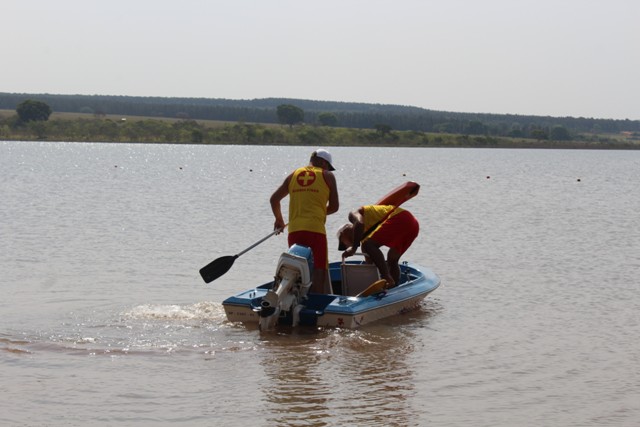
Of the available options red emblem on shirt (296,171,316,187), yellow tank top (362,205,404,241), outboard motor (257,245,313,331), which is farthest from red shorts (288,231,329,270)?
yellow tank top (362,205,404,241)

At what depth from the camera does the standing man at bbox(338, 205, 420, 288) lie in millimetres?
11852

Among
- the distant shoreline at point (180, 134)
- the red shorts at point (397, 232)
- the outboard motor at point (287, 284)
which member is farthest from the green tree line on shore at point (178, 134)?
the outboard motor at point (287, 284)

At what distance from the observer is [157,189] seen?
39.2 m

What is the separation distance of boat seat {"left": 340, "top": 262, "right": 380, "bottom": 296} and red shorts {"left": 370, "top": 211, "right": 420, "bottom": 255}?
Result: 0.58m

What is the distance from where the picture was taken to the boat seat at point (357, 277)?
12.6 m

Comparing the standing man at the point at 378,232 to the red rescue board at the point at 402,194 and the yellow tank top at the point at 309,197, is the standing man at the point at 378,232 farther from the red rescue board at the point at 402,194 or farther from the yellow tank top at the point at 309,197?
the yellow tank top at the point at 309,197

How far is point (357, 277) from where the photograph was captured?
500 inches

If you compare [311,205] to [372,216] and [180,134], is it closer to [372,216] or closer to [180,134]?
[372,216]

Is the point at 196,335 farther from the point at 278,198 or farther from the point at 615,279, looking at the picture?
the point at 615,279

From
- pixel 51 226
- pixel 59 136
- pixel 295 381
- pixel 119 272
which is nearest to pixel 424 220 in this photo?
pixel 51 226

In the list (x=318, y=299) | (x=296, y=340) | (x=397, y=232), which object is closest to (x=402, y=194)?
(x=397, y=232)

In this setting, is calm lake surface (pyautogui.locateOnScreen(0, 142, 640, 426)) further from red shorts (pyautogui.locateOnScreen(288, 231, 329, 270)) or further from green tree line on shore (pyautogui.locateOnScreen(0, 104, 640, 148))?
green tree line on shore (pyautogui.locateOnScreen(0, 104, 640, 148))

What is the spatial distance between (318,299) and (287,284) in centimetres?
80

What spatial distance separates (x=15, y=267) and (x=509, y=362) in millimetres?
8463
